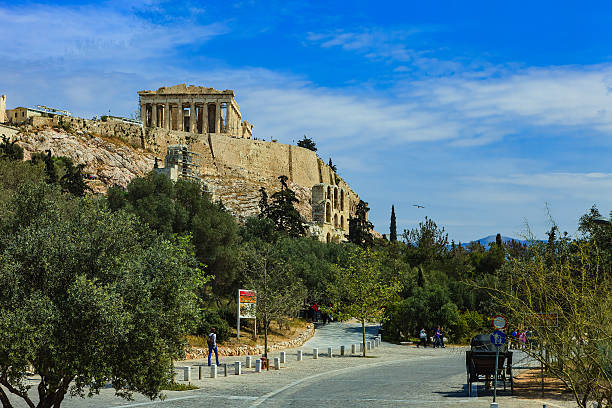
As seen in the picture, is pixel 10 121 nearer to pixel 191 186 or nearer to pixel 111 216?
pixel 191 186

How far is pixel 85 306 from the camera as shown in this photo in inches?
450

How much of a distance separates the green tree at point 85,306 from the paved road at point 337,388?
17.8 feet

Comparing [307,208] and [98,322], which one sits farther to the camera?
[307,208]

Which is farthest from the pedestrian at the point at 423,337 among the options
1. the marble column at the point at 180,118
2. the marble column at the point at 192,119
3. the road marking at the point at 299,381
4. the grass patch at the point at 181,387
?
the marble column at the point at 180,118

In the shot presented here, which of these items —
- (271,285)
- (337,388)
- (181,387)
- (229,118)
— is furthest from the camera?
(229,118)

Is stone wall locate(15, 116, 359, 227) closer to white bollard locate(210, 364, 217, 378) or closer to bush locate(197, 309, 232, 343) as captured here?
bush locate(197, 309, 232, 343)

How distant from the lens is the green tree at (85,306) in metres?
11.4

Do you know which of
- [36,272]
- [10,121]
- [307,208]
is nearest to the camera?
[36,272]

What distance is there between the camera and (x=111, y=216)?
43.9 ft

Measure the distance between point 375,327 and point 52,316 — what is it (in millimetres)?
42288

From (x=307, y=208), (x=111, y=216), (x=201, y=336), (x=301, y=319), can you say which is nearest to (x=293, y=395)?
(x=111, y=216)

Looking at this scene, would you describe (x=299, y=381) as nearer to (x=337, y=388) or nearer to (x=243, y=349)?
(x=337, y=388)

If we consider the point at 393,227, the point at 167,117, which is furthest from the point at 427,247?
the point at 167,117

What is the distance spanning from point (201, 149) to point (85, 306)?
101028 mm
